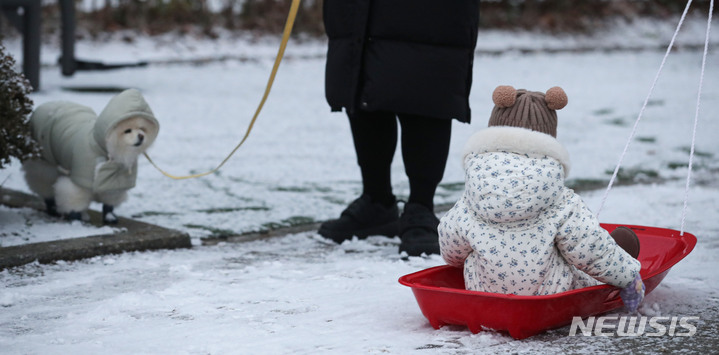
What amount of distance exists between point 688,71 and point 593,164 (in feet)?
21.0

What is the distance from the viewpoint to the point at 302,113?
7.52 metres

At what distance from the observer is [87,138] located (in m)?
3.59

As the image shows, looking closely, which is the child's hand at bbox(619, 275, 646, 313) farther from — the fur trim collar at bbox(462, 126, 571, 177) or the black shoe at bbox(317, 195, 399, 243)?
the black shoe at bbox(317, 195, 399, 243)

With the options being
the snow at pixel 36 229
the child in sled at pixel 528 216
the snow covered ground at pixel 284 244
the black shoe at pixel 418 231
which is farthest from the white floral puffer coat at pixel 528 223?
the snow at pixel 36 229

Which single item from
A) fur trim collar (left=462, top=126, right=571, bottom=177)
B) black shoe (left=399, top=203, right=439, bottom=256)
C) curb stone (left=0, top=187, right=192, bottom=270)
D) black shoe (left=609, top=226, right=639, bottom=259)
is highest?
fur trim collar (left=462, top=126, right=571, bottom=177)

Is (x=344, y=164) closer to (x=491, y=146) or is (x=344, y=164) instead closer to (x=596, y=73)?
(x=491, y=146)

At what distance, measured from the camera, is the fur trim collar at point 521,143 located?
94.3 inches

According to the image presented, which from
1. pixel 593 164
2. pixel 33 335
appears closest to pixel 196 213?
pixel 33 335

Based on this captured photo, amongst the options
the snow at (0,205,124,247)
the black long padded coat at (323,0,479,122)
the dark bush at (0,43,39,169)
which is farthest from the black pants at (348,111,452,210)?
the dark bush at (0,43,39,169)

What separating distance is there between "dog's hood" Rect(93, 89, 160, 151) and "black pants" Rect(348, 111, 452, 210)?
2.73 feet

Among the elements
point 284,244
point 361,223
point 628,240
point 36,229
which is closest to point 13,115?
point 36,229

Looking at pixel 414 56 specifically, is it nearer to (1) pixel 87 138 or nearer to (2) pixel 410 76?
(2) pixel 410 76

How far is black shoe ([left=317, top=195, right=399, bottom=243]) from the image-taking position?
3688mm

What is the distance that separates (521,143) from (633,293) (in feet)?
1.79
